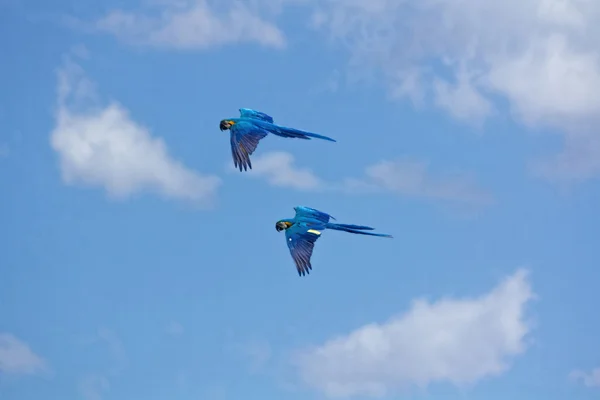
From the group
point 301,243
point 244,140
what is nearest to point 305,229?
point 301,243

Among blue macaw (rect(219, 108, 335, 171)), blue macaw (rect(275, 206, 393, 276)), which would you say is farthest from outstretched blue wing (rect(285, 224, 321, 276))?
blue macaw (rect(219, 108, 335, 171))

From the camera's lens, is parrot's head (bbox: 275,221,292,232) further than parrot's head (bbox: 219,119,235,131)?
No

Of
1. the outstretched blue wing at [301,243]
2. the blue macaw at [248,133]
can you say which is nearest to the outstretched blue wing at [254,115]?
the blue macaw at [248,133]

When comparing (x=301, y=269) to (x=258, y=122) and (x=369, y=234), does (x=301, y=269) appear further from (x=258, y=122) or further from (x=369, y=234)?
(x=258, y=122)

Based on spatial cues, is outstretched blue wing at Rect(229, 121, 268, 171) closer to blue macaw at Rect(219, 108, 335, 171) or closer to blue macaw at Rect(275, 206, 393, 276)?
blue macaw at Rect(219, 108, 335, 171)

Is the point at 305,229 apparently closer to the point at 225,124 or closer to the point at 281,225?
the point at 281,225

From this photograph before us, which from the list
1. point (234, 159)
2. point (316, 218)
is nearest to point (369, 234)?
point (316, 218)
